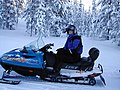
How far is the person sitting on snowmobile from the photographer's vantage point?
7.71m

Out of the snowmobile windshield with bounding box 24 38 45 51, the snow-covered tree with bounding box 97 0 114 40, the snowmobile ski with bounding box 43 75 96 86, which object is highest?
the snow-covered tree with bounding box 97 0 114 40

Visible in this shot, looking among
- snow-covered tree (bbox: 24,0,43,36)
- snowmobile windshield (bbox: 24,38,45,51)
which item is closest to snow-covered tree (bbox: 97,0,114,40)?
snow-covered tree (bbox: 24,0,43,36)

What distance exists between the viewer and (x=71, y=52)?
7816mm

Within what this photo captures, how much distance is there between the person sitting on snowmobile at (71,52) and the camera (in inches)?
304

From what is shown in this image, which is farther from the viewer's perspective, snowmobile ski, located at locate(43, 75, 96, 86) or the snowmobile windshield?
the snowmobile windshield

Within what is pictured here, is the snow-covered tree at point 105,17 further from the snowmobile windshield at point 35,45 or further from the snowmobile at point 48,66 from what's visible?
the snowmobile at point 48,66

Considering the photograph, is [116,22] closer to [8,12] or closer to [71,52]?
[71,52]

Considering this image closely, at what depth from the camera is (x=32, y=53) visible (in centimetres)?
789

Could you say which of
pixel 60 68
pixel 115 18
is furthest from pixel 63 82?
pixel 115 18

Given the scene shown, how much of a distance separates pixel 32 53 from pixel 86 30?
218ft

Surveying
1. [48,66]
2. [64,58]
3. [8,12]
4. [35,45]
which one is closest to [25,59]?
[35,45]

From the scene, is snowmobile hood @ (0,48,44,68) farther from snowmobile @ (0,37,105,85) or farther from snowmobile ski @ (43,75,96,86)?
snowmobile ski @ (43,75,96,86)

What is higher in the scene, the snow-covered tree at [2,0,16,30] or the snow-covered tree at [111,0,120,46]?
the snow-covered tree at [2,0,16,30]

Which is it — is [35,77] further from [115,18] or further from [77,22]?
[77,22]
